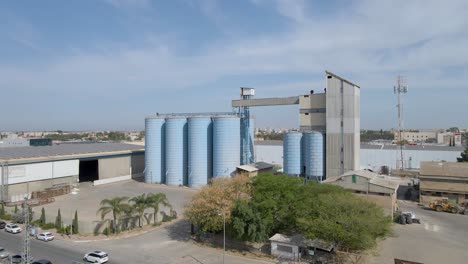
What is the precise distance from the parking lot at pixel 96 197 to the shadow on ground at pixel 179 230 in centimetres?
413

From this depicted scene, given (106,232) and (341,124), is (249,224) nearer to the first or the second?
(106,232)

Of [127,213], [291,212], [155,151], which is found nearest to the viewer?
[291,212]

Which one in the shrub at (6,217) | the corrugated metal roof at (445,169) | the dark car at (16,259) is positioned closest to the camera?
the dark car at (16,259)

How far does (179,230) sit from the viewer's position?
36.1 m

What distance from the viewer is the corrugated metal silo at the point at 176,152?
204 feet

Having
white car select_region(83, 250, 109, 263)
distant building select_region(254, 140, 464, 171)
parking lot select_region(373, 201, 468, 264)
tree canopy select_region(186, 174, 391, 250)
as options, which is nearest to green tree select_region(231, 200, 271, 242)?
tree canopy select_region(186, 174, 391, 250)

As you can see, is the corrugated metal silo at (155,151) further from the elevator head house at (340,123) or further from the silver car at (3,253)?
the silver car at (3,253)

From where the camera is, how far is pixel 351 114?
50.2 meters

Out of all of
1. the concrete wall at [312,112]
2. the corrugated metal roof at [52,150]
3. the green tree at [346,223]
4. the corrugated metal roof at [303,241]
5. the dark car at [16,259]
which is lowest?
the dark car at [16,259]

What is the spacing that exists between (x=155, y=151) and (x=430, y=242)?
46.9 metres

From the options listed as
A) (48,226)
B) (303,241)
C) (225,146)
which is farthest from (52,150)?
(303,241)

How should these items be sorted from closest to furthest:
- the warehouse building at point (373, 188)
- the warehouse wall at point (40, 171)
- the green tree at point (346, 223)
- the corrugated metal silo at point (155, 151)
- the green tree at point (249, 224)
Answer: the green tree at point (346, 223) → the green tree at point (249, 224) → the warehouse building at point (373, 188) → the warehouse wall at point (40, 171) → the corrugated metal silo at point (155, 151)

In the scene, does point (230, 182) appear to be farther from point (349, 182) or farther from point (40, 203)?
point (40, 203)

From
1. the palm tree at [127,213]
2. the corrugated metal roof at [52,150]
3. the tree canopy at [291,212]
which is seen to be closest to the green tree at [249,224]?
the tree canopy at [291,212]
